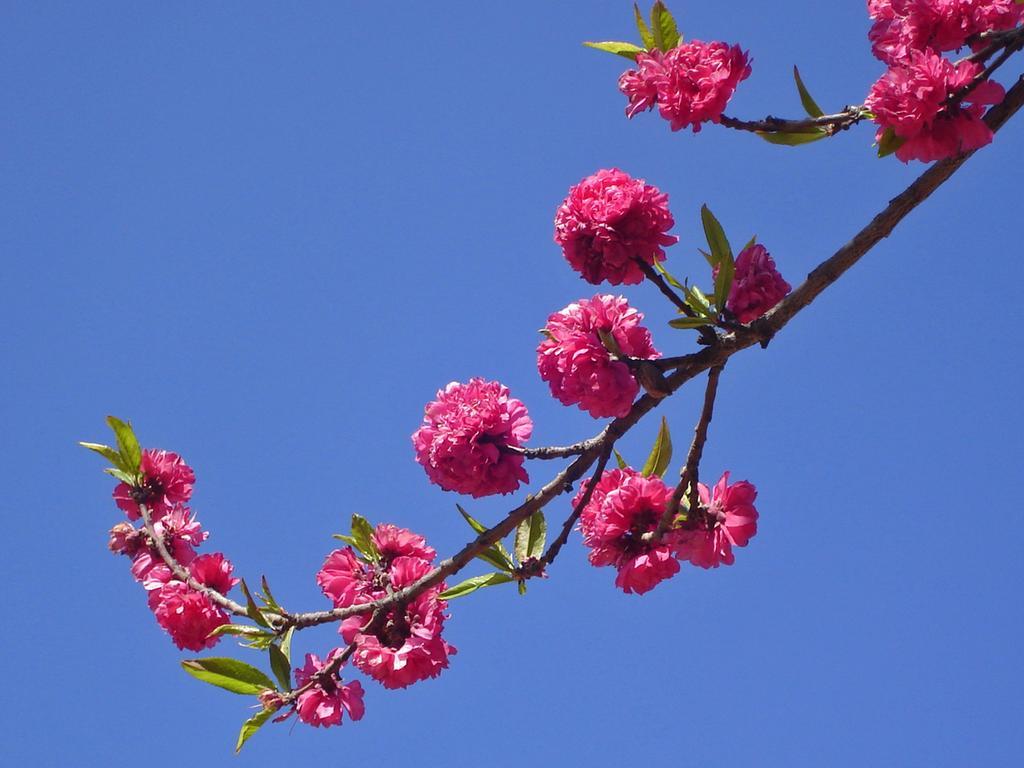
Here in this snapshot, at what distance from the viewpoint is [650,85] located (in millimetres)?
3832

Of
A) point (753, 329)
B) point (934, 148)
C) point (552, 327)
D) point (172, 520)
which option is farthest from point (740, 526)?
point (172, 520)

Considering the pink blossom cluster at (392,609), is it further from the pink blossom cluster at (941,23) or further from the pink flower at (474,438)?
the pink blossom cluster at (941,23)

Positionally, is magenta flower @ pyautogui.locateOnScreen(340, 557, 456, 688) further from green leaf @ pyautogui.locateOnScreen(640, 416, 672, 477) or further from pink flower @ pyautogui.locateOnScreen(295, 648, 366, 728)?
green leaf @ pyautogui.locateOnScreen(640, 416, 672, 477)

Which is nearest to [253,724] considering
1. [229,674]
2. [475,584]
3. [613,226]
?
[229,674]

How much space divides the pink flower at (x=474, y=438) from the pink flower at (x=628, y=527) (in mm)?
307

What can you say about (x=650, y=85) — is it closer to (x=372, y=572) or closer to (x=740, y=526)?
(x=740, y=526)

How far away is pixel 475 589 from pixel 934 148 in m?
2.29

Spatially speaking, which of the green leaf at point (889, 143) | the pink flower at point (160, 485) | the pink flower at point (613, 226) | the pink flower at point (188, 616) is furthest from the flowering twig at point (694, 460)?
the pink flower at point (160, 485)

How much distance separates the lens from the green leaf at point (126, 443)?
446cm

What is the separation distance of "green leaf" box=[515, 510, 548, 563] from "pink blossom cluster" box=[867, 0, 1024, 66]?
2.11 metres

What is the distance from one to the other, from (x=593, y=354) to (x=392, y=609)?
117cm

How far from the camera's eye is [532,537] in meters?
4.25

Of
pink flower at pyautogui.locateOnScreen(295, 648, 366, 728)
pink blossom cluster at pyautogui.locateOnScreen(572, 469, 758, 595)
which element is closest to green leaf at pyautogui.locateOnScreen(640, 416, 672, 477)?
pink blossom cluster at pyautogui.locateOnScreen(572, 469, 758, 595)

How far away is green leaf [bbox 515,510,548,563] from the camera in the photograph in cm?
422
